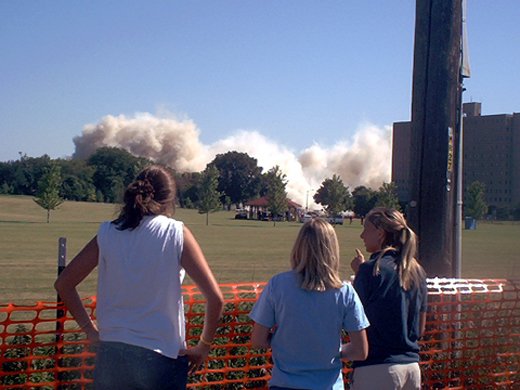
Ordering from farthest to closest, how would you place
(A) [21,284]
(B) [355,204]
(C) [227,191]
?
(C) [227,191], (B) [355,204], (A) [21,284]

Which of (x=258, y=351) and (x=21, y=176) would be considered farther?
(x=21, y=176)

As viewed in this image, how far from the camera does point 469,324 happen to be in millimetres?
5941

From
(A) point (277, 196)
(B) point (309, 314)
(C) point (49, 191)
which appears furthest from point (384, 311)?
(A) point (277, 196)

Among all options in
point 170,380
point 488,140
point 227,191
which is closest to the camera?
point 170,380

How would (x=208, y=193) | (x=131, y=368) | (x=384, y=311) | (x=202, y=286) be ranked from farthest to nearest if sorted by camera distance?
(x=208, y=193) < (x=384, y=311) < (x=202, y=286) < (x=131, y=368)

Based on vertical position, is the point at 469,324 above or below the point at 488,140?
below

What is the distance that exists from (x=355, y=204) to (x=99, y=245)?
9954cm

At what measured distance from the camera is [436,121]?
5.66m

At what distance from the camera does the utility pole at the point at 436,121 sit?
5656mm

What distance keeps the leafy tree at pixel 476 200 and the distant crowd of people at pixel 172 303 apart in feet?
268

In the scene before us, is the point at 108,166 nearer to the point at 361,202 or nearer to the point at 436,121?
the point at 361,202

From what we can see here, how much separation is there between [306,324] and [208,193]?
79250 millimetres

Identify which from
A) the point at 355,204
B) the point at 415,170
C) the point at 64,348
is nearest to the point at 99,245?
the point at 64,348

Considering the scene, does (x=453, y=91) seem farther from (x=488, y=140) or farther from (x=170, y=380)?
(x=488, y=140)
